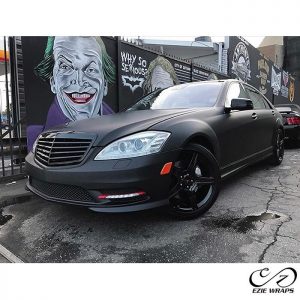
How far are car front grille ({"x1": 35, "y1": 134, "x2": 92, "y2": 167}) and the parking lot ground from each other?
68cm

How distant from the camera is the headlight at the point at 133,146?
278 cm

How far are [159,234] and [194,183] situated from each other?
59cm

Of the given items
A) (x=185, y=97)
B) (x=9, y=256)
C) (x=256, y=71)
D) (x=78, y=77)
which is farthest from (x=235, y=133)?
(x=256, y=71)

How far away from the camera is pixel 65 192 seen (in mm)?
2916

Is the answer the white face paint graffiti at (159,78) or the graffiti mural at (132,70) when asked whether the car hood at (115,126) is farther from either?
the white face paint graffiti at (159,78)

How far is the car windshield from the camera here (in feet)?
13.1

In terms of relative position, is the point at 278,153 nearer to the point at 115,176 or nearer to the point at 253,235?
the point at 253,235

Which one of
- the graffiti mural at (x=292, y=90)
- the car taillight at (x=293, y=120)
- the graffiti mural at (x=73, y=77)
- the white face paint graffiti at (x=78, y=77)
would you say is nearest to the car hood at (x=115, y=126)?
the graffiti mural at (x=73, y=77)

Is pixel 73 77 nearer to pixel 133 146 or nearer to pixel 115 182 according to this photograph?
pixel 133 146

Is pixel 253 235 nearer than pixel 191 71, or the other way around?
pixel 253 235

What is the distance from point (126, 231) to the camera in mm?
3086

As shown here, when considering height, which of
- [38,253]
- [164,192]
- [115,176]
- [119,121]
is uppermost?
[119,121]
